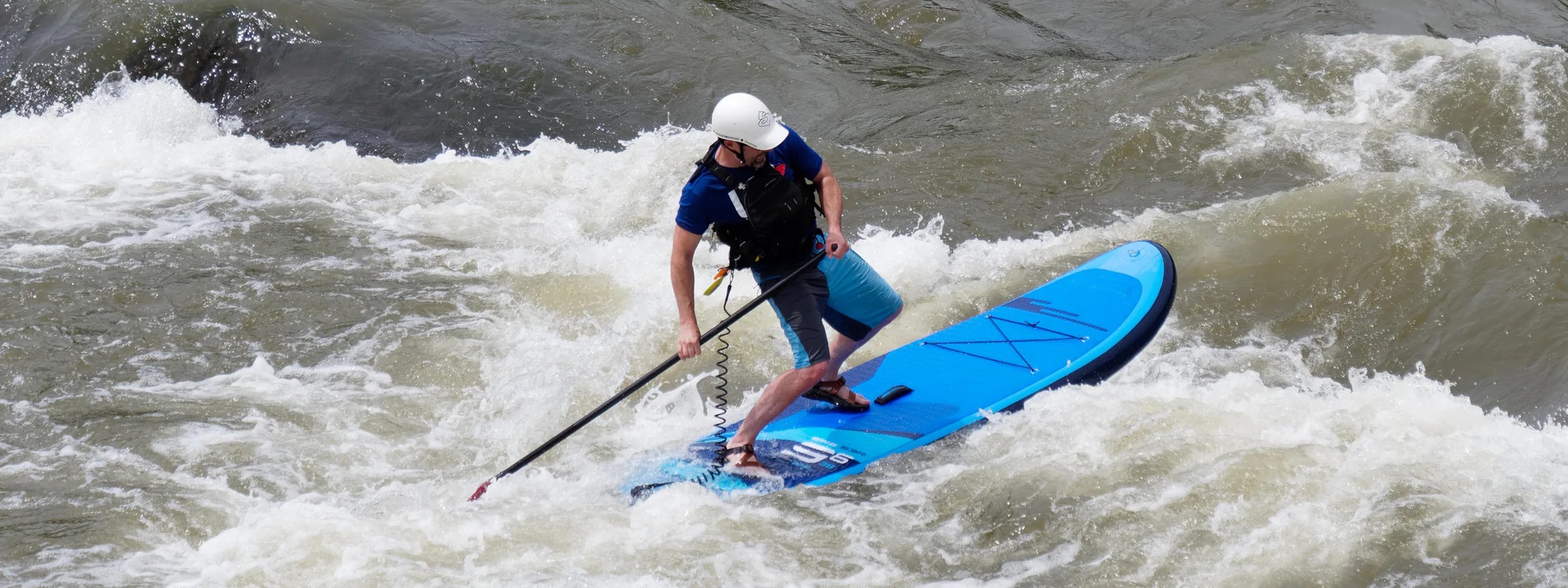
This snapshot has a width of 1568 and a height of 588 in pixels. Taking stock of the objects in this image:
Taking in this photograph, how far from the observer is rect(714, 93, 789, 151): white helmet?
13.7 feet

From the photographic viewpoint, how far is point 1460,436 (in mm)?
4504

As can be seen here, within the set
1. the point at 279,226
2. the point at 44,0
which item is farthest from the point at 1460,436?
the point at 44,0

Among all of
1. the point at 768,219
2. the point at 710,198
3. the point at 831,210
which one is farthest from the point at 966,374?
the point at 710,198

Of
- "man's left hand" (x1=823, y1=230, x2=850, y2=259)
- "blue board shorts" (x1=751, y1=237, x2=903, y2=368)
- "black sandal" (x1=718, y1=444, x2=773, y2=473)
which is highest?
"man's left hand" (x1=823, y1=230, x2=850, y2=259)

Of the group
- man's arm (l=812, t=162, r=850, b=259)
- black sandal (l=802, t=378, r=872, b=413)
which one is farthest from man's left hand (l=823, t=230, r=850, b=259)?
black sandal (l=802, t=378, r=872, b=413)

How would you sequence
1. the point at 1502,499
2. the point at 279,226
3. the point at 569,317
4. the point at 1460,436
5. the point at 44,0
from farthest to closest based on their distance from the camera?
the point at 44,0
the point at 279,226
the point at 569,317
the point at 1460,436
the point at 1502,499

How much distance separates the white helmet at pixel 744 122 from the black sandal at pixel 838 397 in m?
1.42

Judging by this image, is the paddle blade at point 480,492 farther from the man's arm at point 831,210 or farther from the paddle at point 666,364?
the man's arm at point 831,210

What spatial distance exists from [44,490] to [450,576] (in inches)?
80.2

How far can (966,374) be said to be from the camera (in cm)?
539

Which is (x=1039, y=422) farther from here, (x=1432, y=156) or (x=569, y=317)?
(x=1432, y=156)

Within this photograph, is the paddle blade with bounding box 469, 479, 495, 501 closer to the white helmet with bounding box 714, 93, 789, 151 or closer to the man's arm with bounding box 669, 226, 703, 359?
the man's arm with bounding box 669, 226, 703, 359

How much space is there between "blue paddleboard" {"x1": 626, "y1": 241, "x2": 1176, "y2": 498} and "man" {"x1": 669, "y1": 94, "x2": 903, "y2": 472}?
239 millimetres

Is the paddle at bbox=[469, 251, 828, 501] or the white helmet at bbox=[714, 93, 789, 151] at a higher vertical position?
the white helmet at bbox=[714, 93, 789, 151]
